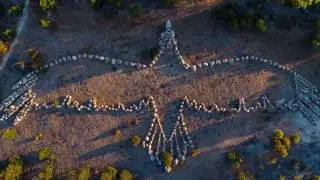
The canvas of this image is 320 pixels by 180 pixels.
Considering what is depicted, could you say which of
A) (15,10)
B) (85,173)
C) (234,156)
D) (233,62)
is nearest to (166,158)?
(234,156)

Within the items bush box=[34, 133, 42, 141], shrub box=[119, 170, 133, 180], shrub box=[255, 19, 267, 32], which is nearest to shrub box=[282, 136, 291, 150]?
shrub box=[255, 19, 267, 32]

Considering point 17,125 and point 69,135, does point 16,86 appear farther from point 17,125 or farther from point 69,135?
point 69,135

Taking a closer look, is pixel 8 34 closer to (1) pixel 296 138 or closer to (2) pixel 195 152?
(2) pixel 195 152

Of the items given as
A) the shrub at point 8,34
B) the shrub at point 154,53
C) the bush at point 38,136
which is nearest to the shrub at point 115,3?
the shrub at point 154,53

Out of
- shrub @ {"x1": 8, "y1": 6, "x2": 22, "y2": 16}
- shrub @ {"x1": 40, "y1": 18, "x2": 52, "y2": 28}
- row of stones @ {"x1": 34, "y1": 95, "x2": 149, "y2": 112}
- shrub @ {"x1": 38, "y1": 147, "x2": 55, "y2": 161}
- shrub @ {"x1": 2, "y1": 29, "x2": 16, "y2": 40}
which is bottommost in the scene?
shrub @ {"x1": 38, "y1": 147, "x2": 55, "y2": 161}

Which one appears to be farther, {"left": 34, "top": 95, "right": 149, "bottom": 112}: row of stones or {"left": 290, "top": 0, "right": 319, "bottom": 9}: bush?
{"left": 34, "top": 95, "right": 149, "bottom": 112}: row of stones

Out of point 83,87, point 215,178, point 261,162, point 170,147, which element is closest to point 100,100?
point 83,87

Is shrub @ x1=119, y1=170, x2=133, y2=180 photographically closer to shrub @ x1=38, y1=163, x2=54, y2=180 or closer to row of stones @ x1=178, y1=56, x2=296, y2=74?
shrub @ x1=38, y1=163, x2=54, y2=180
